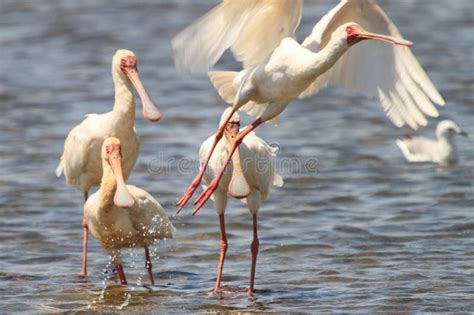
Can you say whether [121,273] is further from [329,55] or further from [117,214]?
[329,55]

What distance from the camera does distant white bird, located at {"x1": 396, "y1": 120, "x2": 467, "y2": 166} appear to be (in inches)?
585

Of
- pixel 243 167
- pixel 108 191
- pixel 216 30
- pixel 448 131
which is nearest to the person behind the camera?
pixel 108 191

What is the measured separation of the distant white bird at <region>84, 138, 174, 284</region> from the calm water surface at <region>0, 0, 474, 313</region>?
0.48 m

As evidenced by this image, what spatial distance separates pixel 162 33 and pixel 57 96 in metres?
6.04

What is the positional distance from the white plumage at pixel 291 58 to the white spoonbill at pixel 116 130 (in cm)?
81

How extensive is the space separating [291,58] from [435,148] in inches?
248

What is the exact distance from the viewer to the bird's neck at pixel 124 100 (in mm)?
10172

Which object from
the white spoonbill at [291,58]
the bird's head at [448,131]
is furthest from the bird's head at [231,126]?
the bird's head at [448,131]

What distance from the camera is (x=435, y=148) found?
49.0 feet

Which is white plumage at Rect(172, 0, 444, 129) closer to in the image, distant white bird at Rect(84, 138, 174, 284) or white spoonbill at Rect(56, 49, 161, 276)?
white spoonbill at Rect(56, 49, 161, 276)

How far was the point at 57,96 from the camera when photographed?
19.0 metres

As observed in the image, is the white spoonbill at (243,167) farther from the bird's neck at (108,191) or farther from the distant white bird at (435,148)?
the distant white bird at (435,148)
